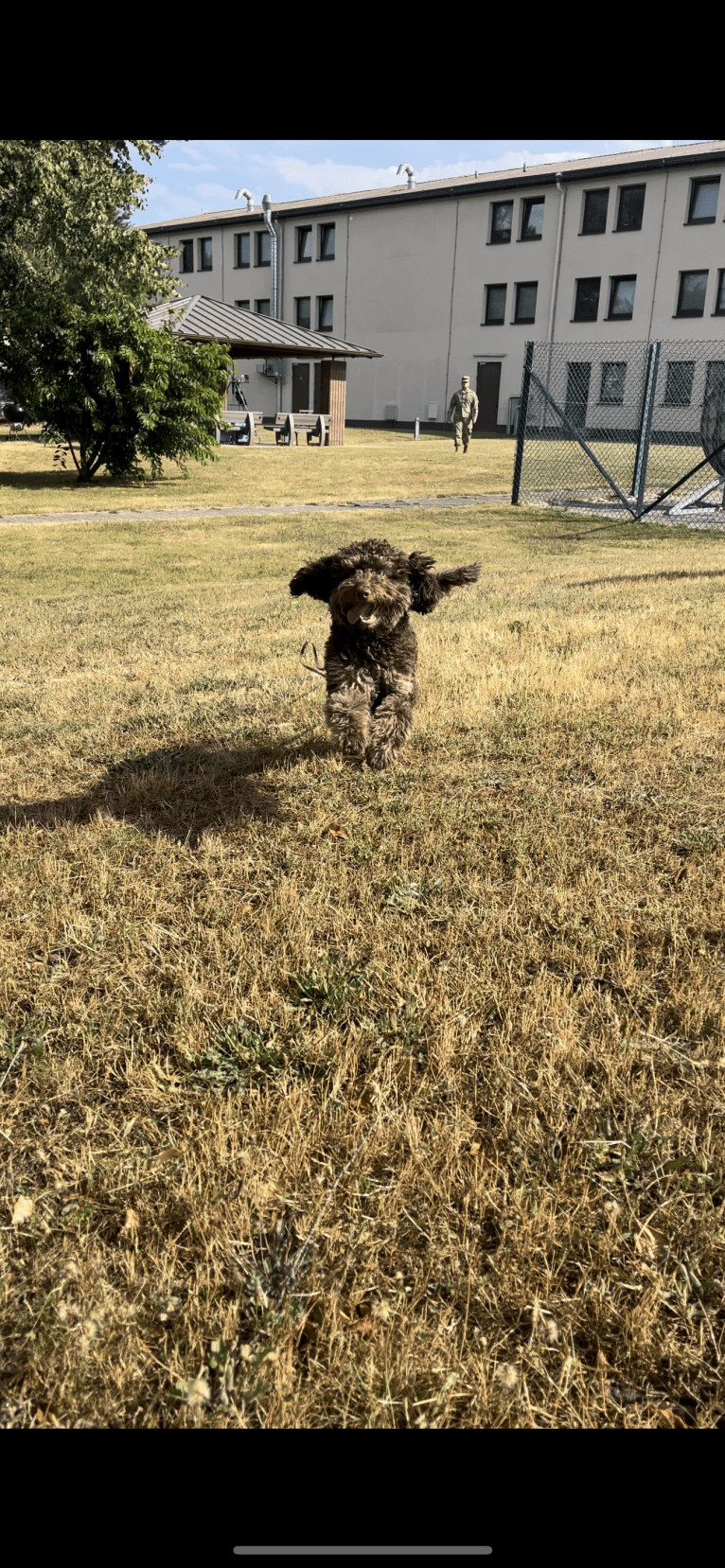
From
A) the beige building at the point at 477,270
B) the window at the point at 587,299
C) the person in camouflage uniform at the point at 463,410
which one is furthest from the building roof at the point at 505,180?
the person in camouflage uniform at the point at 463,410

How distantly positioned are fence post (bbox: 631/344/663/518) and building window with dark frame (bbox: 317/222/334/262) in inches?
1426

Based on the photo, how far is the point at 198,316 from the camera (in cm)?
3234

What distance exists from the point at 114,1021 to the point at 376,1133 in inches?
36.7

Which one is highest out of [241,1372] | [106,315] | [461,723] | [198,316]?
[198,316]

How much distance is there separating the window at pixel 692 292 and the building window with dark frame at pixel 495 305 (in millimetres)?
7827

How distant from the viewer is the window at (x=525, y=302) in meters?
41.6

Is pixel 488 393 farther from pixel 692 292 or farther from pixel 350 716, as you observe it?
pixel 350 716

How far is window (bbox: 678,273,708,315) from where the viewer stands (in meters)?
37.4

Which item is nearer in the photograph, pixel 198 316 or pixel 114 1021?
pixel 114 1021

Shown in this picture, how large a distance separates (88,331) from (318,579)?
16.6 meters

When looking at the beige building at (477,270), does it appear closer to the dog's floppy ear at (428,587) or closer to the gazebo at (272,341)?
the gazebo at (272,341)
